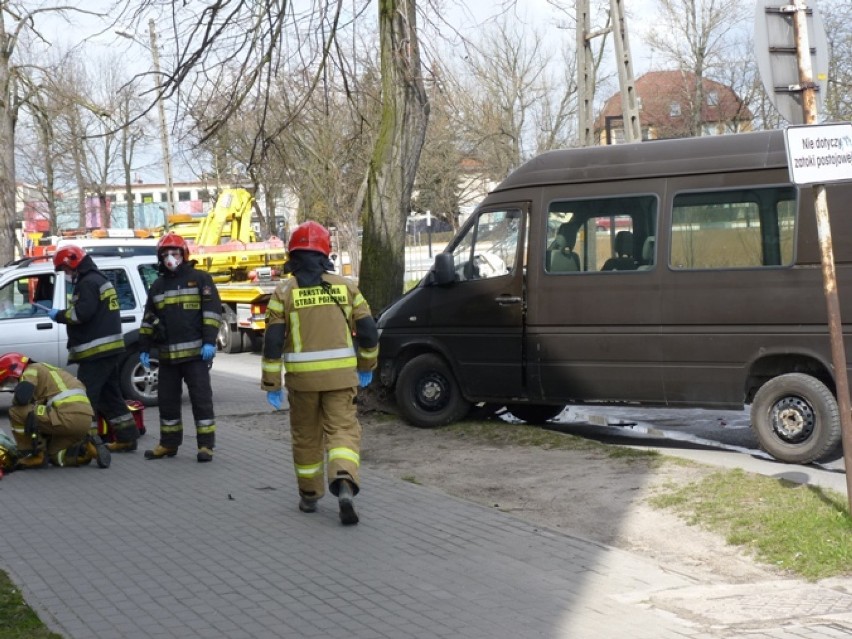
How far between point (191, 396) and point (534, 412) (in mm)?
3621

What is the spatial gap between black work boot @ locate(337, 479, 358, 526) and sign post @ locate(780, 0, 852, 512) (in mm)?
2950

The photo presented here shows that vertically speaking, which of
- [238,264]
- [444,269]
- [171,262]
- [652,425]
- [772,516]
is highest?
[238,264]

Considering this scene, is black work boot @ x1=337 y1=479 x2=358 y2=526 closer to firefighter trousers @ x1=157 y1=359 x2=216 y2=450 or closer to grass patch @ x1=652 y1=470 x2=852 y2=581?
grass patch @ x1=652 y1=470 x2=852 y2=581

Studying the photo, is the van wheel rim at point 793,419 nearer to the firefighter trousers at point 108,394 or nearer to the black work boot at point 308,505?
the black work boot at point 308,505

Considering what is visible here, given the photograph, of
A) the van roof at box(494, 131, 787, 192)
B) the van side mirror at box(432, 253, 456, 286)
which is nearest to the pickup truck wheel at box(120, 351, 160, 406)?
the van side mirror at box(432, 253, 456, 286)

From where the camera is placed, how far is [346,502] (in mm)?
7449

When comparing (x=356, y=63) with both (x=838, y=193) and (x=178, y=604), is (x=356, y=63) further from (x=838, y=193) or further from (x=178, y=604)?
(x=178, y=604)

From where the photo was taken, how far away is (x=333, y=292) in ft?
25.0

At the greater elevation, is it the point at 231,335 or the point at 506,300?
the point at 506,300

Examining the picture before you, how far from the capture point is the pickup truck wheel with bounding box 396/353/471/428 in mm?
11281

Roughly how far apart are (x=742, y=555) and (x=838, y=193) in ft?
12.1

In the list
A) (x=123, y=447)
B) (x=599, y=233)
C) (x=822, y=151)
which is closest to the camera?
(x=822, y=151)

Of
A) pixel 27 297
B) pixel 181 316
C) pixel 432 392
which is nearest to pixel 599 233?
pixel 432 392

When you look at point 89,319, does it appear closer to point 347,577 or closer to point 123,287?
point 123,287
